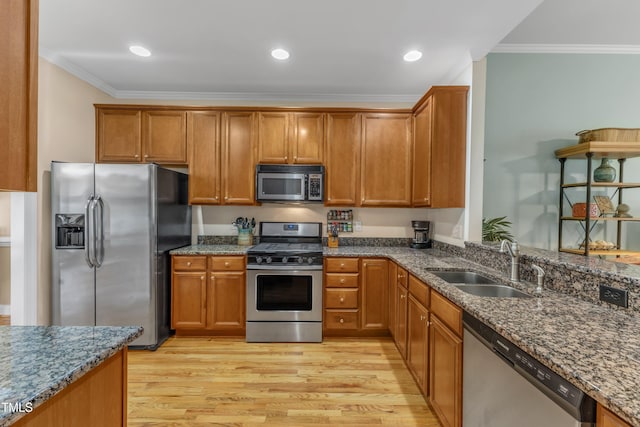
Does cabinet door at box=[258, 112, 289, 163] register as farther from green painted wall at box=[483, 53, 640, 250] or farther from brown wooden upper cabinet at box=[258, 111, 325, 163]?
green painted wall at box=[483, 53, 640, 250]

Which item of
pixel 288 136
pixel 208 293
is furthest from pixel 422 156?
pixel 208 293

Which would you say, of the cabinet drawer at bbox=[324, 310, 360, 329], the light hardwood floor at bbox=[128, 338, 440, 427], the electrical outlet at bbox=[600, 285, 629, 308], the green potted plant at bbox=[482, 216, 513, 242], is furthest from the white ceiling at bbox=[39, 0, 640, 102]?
the light hardwood floor at bbox=[128, 338, 440, 427]

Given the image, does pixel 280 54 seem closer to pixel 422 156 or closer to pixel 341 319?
pixel 422 156

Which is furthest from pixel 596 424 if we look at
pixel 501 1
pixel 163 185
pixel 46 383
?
pixel 163 185

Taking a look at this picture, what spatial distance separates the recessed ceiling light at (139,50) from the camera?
Result: 8.76 ft

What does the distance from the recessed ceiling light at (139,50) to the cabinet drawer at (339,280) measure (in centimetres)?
281

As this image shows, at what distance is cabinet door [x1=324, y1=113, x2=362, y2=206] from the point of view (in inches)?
139

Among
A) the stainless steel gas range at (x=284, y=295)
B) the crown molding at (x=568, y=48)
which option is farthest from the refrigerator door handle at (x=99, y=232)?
the crown molding at (x=568, y=48)

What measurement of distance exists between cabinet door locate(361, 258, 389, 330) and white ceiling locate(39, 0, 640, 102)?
209 centimetres

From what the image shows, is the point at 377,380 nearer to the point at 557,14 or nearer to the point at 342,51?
the point at 342,51

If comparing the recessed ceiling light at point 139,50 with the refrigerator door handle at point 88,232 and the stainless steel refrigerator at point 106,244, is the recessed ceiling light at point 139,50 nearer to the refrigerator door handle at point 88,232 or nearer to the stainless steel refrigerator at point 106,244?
the stainless steel refrigerator at point 106,244

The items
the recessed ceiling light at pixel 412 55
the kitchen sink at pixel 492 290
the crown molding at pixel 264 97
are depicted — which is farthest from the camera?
the crown molding at pixel 264 97

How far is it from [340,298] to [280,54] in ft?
8.36

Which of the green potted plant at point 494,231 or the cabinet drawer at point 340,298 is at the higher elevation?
the green potted plant at point 494,231
